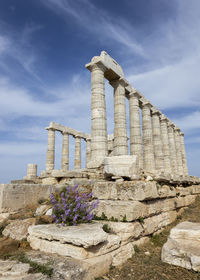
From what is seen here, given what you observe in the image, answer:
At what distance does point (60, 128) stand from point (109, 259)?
78.7ft

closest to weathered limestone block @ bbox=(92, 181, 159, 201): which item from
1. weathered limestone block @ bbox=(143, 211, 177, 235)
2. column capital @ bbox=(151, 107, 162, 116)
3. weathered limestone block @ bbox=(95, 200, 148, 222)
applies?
weathered limestone block @ bbox=(95, 200, 148, 222)

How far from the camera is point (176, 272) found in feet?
10.9

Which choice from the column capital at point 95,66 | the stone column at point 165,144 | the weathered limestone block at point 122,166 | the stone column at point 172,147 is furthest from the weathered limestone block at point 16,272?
the stone column at point 172,147

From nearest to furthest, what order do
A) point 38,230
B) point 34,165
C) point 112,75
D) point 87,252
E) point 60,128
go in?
point 87,252 → point 38,230 → point 112,75 → point 34,165 → point 60,128

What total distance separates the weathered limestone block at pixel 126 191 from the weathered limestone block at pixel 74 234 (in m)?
1.40

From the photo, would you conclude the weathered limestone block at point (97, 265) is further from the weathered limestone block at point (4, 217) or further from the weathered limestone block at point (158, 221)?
the weathered limestone block at point (4, 217)

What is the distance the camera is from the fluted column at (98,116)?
44.7 ft

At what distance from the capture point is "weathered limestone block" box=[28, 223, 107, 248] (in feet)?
10.5

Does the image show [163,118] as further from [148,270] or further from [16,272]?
[16,272]

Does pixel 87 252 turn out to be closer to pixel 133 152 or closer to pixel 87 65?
pixel 87 65

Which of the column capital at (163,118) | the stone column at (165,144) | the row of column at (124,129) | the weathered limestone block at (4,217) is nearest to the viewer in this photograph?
the weathered limestone block at (4,217)

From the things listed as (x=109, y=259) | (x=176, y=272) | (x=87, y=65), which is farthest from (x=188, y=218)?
(x=87, y=65)

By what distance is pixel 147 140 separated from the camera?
2033 cm

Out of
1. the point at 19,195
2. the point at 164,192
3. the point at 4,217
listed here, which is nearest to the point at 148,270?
the point at 164,192
